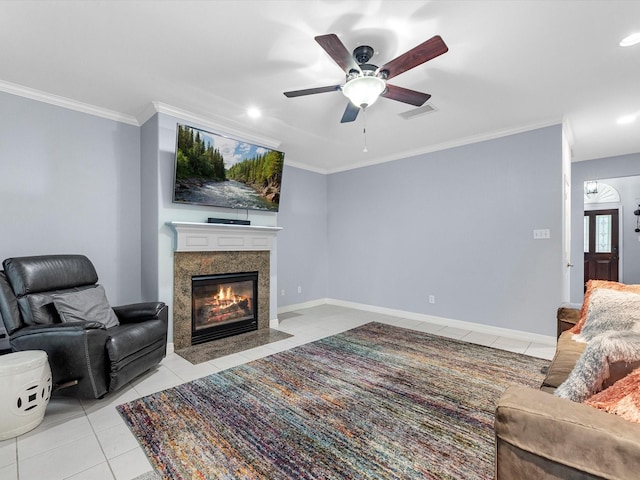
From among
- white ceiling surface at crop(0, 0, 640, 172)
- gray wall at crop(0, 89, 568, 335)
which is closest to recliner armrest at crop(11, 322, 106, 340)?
gray wall at crop(0, 89, 568, 335)

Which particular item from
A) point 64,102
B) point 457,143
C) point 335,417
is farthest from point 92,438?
point 457,143

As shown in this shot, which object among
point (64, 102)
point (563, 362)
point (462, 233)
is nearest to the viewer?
point (563, 362)

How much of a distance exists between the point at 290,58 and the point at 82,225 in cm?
271

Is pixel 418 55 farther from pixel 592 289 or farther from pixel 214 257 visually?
pixel 214 257

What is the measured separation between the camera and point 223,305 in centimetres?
385

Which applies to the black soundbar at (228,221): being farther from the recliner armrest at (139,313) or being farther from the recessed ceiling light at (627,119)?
the recessed ceiling light at (627,119)

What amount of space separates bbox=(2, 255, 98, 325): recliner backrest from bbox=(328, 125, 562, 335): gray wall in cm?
400

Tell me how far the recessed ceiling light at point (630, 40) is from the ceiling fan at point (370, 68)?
1.37m

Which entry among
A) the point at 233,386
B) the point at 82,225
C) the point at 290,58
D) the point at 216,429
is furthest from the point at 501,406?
the point at 82,225

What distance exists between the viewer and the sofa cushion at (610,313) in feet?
6.20

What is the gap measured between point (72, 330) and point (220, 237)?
5.74 ft

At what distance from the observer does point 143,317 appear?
2.81 meters

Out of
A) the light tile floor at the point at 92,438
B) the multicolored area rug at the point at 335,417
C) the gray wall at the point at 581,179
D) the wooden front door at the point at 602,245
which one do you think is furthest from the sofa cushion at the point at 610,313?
the wooden front door at the point at 602,245

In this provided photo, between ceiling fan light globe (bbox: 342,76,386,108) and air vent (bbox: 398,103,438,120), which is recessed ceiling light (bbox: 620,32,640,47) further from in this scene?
ceiling fan light globe (bbox: 342,76,386,108)
